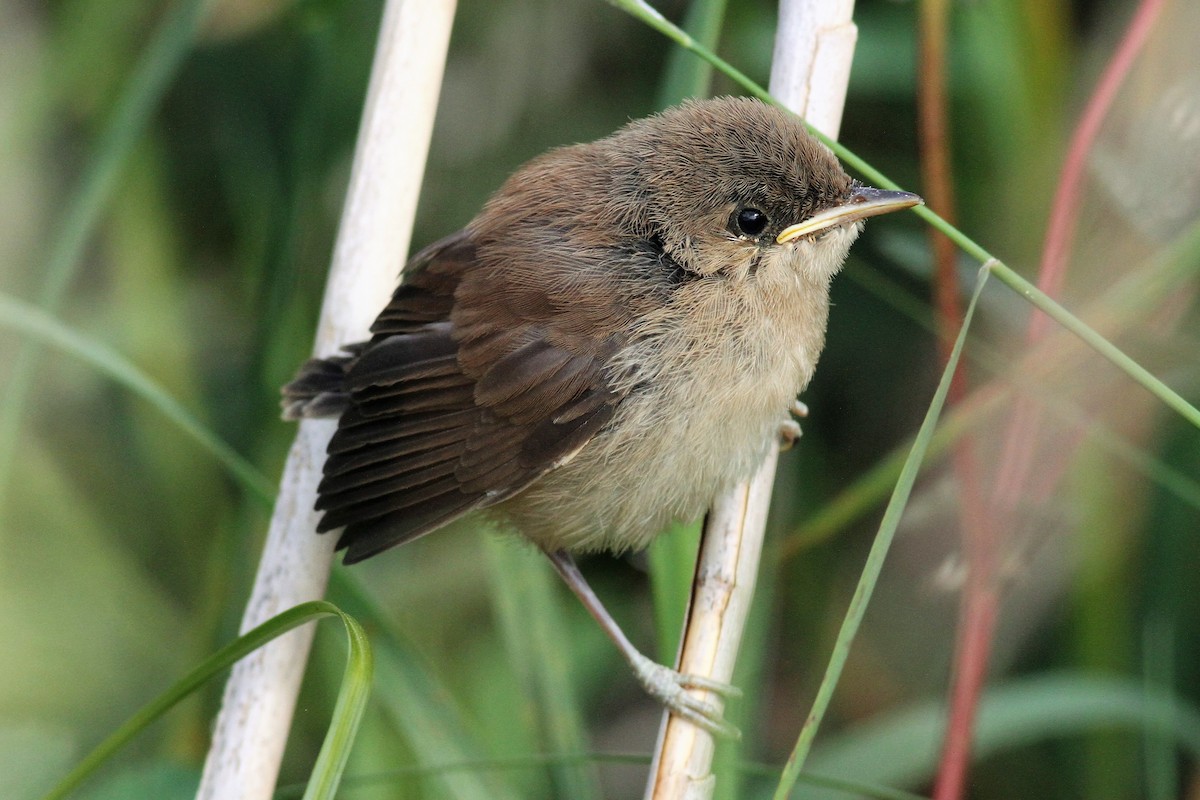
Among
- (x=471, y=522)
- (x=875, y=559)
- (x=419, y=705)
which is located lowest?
(x=419, y=705)

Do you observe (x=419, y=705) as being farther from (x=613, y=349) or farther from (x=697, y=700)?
(x=613, y=349)

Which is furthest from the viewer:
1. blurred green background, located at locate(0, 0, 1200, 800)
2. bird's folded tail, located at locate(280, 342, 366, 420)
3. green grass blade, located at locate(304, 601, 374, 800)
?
blurred green background, located at locate(0, 0, 1200, 800)

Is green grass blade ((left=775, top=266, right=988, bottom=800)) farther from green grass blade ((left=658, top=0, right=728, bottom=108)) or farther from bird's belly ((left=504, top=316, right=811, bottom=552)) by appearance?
green grass blade ((left=658, top=0, right=728, bottom=108))

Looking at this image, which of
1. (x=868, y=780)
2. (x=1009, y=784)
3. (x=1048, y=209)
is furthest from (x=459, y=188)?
(x=1009, y=784)

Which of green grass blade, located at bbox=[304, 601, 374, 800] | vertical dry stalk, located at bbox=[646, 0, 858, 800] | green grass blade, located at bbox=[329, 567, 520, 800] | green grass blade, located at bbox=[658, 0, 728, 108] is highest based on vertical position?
green grass blade, located at bbox=[658, 0, 728, 108]

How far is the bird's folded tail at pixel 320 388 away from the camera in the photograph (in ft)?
9.04

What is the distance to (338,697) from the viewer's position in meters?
1.80

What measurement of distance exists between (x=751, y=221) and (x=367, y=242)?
89cm

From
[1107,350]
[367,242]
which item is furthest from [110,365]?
[1107,350]

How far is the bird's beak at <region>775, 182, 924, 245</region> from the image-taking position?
8.15ft

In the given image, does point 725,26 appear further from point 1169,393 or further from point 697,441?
point 1169,393

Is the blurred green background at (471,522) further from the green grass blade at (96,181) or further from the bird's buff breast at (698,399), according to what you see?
the bird's buff breast at (698,399)

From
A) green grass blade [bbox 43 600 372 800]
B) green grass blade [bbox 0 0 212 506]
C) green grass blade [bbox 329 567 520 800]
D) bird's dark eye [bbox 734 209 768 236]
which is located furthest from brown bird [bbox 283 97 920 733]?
green grass blade [bbox 43 600 372 800]

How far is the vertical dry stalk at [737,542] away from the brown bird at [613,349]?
7 centimetres
